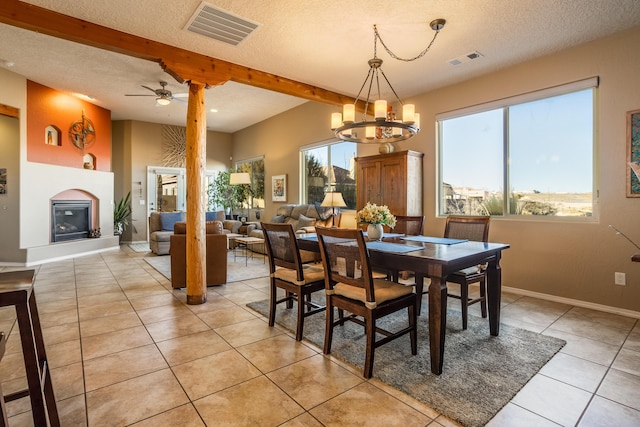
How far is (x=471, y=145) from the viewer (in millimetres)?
4594

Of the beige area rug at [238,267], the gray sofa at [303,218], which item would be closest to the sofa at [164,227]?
the beige area rug at [238,267]

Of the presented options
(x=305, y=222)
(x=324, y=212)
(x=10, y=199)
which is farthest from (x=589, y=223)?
(x=10, y=199)

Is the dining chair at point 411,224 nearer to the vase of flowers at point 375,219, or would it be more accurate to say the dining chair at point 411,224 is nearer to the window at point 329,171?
the vase of flowers at point 375,219

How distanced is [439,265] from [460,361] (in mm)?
784

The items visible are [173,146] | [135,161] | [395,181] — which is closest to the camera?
[395,181]

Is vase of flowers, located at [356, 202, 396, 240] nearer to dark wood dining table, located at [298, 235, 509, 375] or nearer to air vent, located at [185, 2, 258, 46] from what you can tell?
dark wood dining table, located at [298, 235, 509, 375]

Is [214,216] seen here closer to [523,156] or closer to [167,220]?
[167,220]

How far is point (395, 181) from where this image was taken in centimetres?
484

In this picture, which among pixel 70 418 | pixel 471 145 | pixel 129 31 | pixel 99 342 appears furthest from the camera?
pixel 471 145

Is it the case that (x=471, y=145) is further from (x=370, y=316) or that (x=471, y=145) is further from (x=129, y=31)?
(x=129, y=31)

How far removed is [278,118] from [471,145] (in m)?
4.80

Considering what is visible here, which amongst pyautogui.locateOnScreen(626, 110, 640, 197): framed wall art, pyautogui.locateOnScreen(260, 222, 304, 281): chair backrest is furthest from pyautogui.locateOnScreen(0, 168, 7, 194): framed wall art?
pyautogui.locateOnScreen(626, 110, 640, 197): framed wall art

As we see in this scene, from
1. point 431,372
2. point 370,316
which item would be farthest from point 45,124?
point 431,372

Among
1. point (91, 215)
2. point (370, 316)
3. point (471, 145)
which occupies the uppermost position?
point (471, 145)
